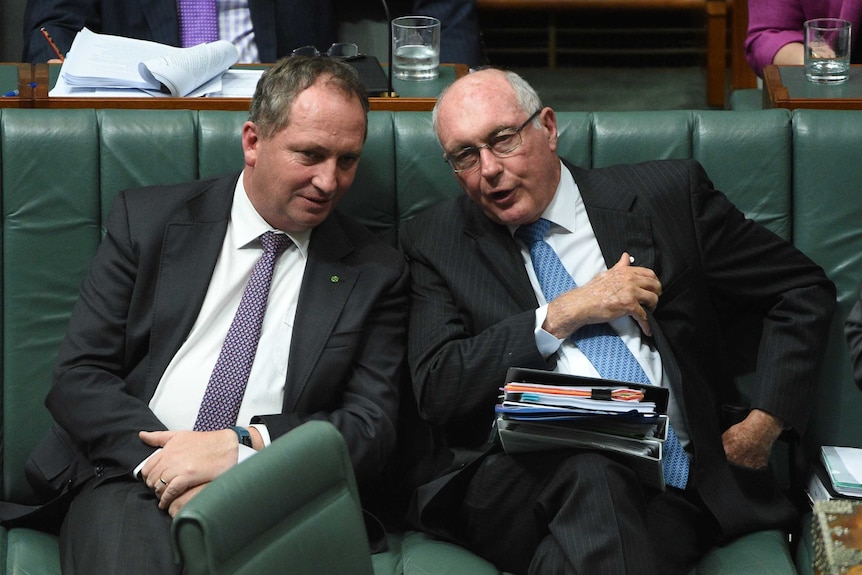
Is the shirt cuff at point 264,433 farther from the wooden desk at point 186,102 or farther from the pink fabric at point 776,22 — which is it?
the pink fabric at point 776,22

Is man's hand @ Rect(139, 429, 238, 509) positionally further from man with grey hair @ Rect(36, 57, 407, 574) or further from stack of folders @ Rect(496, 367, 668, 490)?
stack of folders @ Rect(496, 367, 668, 490)

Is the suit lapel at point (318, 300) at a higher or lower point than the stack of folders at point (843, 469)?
higher

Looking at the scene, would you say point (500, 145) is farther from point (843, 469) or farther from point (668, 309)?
point (843, 469)

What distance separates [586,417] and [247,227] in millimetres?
799

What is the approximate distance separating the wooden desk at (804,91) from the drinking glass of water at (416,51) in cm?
79

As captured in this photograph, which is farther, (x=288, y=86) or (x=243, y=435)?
(x=288, y=86)

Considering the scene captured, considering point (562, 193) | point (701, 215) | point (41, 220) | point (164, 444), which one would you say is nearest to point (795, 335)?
point (701, 215)

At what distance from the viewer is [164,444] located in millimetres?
2281

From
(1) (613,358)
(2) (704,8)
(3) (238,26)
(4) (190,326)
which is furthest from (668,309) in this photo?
(2) (704,8)

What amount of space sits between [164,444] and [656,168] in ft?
3.69

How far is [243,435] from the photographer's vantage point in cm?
231

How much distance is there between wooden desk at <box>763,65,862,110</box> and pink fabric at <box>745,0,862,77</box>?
0.43 m

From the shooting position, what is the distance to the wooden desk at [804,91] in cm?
280

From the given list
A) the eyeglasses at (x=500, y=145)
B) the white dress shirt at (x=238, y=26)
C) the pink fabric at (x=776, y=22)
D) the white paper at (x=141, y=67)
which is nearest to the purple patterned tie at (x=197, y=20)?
the white dress shirt at (x=238, y=26)
